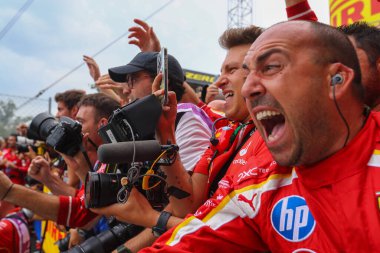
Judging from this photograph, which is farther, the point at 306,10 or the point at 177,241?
the point at 306,10

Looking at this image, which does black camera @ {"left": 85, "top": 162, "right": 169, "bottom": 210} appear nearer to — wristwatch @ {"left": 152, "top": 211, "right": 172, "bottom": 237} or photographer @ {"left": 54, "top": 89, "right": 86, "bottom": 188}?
wristwatch @ {"left": 152, "top": 211, "right": 172, "bottom": 237}

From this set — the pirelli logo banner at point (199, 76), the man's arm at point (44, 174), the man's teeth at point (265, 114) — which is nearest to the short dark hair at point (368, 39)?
the man's teeth at point (265, 114)

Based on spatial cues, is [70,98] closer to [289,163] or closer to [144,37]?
[144,37]

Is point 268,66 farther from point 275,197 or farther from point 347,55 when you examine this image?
point 275,197

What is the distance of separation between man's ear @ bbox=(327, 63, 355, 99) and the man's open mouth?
0.16 meters

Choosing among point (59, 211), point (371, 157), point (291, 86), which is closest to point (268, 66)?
point (291, 86)

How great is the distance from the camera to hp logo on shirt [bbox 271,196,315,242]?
46.6 inches

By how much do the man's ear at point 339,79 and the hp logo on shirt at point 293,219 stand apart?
342 mm

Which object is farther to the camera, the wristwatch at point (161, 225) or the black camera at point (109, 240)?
the black camera at point (109, 240)

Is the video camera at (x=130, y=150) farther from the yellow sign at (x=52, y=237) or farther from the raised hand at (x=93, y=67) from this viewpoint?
the yellow sign at (x=52, y=237)

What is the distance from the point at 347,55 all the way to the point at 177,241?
2.67 feet

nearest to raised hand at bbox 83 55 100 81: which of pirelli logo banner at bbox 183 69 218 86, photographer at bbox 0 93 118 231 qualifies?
photographer at bbox 0 93 118 231

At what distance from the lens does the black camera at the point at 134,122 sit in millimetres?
1573

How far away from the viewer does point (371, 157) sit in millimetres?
1139
